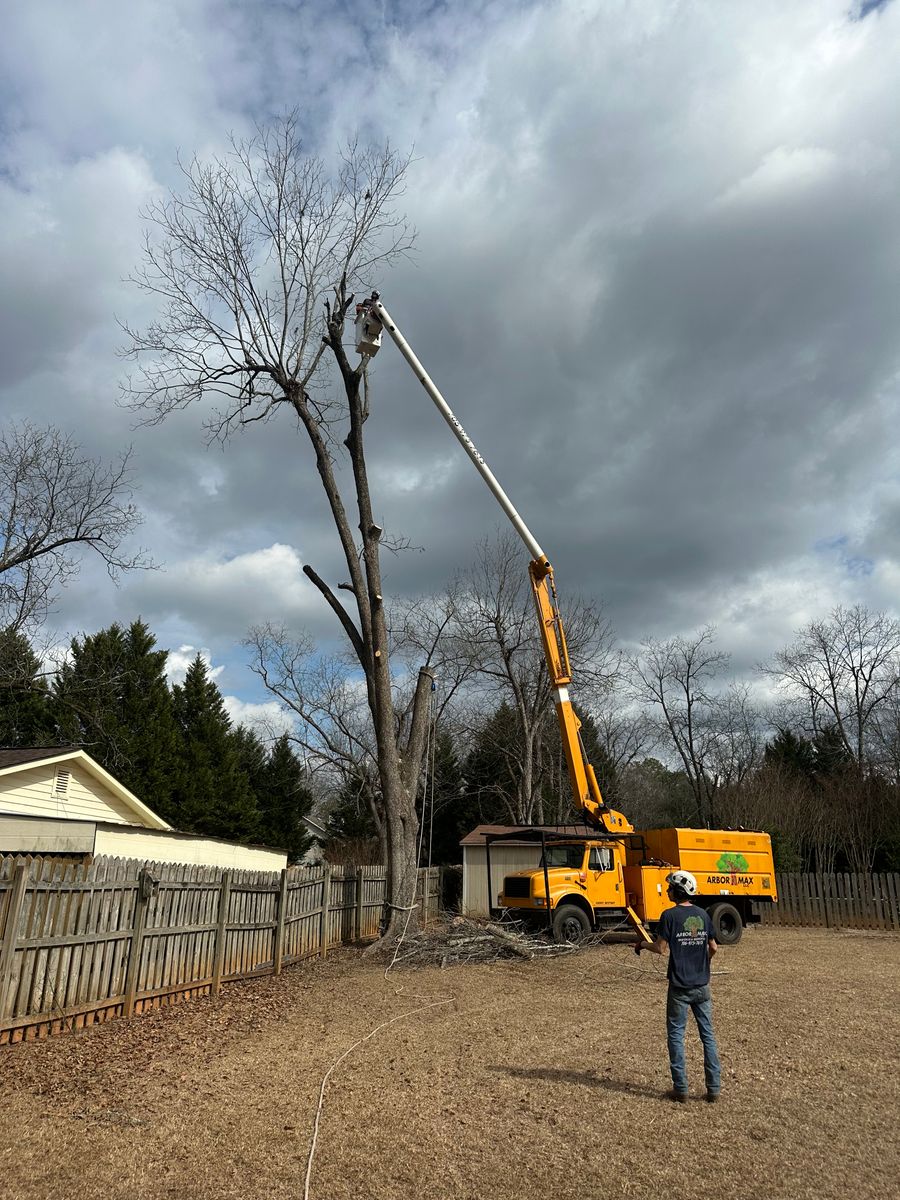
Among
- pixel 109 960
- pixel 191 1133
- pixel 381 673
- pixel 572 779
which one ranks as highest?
pixel 381 673

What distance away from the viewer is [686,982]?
6.12 m

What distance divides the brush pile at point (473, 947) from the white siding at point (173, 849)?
17.7ft

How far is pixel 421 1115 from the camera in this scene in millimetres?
5730

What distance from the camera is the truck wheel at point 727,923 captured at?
16.7 meters

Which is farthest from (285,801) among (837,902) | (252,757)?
(837,902)

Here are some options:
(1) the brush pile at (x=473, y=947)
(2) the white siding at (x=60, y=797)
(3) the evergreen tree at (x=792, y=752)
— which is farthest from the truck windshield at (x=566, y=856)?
(3) the evergreen tree at (x=792, y=752)

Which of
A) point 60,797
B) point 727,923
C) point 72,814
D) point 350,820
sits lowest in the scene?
point 727,923

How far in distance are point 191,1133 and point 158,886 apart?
14.0 ft

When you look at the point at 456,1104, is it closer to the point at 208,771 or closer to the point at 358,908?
the point at 358,908

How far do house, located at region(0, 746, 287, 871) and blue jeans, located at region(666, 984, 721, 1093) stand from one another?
41.6 feet

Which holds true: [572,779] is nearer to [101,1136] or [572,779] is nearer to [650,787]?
[101,1136]

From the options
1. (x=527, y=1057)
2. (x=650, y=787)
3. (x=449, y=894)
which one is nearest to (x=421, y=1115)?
(x=527, y=1057)

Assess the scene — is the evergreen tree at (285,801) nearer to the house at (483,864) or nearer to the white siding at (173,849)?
the white siding at (173,849)

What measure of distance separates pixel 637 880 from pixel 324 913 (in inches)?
238
